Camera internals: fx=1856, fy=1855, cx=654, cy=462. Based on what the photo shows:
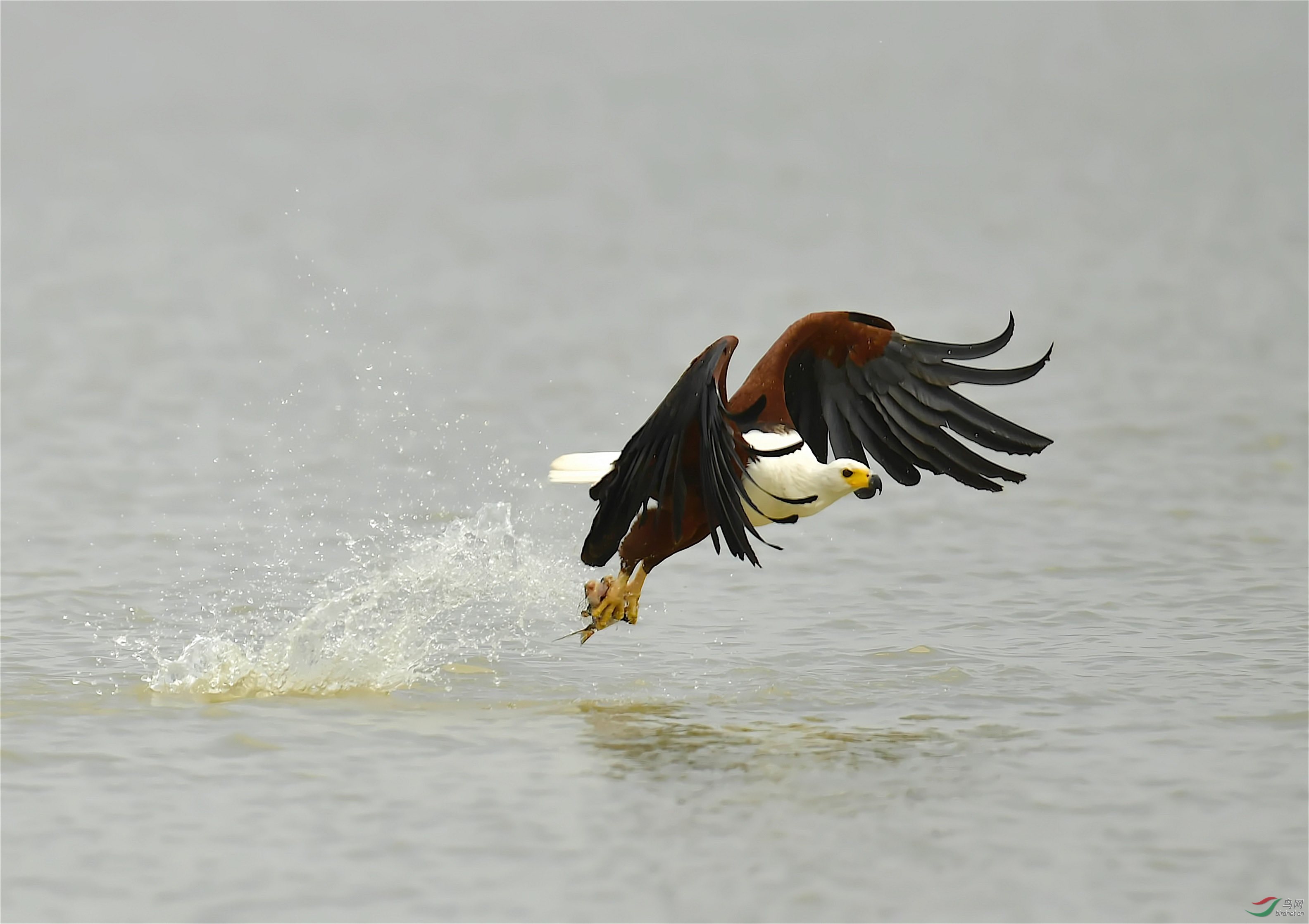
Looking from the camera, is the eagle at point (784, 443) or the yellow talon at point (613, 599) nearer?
the eagle at point (784, 443)

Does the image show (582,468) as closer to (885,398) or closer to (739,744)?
(739,744)

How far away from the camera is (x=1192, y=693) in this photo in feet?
24.4

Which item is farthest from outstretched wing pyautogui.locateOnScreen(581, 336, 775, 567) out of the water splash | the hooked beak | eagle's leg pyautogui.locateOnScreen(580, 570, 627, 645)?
the water splash

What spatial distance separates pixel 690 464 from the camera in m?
7.04

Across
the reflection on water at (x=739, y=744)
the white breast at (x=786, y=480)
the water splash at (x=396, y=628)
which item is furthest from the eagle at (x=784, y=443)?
the water splash at (x=396, y=628)

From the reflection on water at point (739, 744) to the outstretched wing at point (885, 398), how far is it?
121cm

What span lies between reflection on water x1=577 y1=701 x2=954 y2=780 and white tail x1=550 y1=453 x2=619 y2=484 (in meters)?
0.91

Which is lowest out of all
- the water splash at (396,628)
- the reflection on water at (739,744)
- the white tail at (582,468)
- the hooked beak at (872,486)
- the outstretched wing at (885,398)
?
the reflection on water at (739,744)

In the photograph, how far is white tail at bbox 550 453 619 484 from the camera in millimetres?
7125

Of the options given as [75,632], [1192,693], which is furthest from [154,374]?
[1192,693]

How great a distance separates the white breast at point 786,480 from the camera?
276 inches

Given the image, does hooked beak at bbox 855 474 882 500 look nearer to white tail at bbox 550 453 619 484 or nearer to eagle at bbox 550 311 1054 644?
eagle at bbox 550 311 1054 644

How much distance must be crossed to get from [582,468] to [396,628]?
1.29 m

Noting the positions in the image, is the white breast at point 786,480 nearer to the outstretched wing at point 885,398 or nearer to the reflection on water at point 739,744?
the outstretched wing at point 885,398
